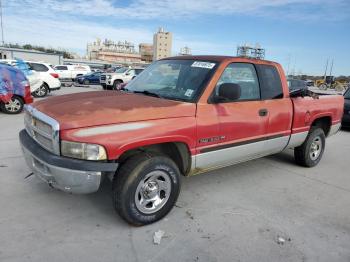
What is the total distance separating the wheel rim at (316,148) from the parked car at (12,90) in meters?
8.43

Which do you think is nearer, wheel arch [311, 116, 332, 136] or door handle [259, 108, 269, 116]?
door handle [259, 108, 269, 116]

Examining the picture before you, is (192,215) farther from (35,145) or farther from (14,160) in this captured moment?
(14,160)

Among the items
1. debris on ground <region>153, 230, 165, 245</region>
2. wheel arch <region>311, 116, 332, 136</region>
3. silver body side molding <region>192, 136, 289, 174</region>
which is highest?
wheel arch <region>311, 116, 332, 136</region>

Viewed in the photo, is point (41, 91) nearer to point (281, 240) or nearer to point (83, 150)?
point (83, 150)

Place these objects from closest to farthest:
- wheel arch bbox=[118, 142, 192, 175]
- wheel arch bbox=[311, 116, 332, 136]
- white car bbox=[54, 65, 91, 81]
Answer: wheel arch bbox=[118, 142, 192, 175] < wheel arch bbox=[311, 116, 332, 136] < white car bbox=[54, 65, 91, 81]

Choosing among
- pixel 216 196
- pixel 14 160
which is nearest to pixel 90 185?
pixel 216 196

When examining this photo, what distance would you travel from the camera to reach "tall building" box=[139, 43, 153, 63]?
121m

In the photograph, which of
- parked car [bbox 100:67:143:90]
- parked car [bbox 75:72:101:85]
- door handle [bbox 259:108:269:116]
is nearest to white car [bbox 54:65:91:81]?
parked car [bbox 75:72:101:85]

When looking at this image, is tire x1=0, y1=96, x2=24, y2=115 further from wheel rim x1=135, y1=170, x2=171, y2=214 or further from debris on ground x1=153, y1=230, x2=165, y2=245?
debris on ground x1=153, y1=230, x2=165, y2=245

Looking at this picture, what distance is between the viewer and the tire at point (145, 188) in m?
3.11

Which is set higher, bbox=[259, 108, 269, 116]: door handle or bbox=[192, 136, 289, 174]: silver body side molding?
bbox=[259, 108, 269, 116]: door handle

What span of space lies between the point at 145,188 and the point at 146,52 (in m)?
125

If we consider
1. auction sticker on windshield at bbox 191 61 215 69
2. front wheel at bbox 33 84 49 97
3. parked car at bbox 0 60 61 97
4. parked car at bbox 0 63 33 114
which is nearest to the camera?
auction sticker on windshield at bbox 191 61 215 69

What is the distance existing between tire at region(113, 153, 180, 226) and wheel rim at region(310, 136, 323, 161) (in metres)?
3.34
